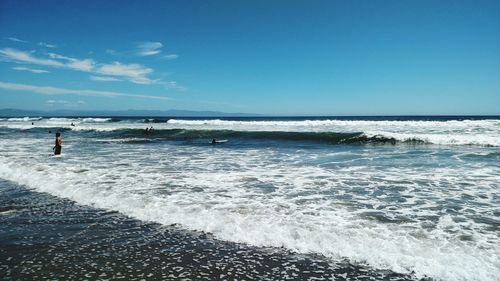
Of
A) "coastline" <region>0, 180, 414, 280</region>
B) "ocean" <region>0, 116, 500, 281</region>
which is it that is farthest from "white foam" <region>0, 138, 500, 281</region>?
"coastline" <region>0, 180, 414, 280</region>

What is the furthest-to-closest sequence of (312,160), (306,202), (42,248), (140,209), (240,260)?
(312,160) → (306,202) → (140,209) → (42,248) → (240,260)

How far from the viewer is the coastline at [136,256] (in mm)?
4922

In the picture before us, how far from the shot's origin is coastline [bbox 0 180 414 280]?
4.92 m

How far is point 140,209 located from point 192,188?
2.29m

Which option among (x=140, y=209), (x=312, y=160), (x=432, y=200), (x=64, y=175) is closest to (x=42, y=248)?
(x=140, y=209)

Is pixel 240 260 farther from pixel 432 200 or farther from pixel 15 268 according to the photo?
pixel 432 200

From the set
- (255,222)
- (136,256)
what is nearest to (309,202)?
(255,222)

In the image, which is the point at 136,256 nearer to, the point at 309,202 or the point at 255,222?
the point at 255,222

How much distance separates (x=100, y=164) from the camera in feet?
49.5

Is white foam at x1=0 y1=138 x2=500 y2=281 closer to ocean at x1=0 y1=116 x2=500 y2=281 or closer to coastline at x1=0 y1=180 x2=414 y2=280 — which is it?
ocean at x1=0 y1=116 x2=500 y2=281

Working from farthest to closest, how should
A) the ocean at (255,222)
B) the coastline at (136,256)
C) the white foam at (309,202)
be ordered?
1. the white foam at (309,202)
2. the ocean at (255,222)
3. the coastline at (136,256)

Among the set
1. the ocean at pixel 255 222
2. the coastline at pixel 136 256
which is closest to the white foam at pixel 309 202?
the ocean at pixel 255 222

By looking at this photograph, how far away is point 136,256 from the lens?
18.1ft

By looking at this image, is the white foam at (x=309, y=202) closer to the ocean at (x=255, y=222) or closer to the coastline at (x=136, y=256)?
the ocean at (x=255, y=222)
